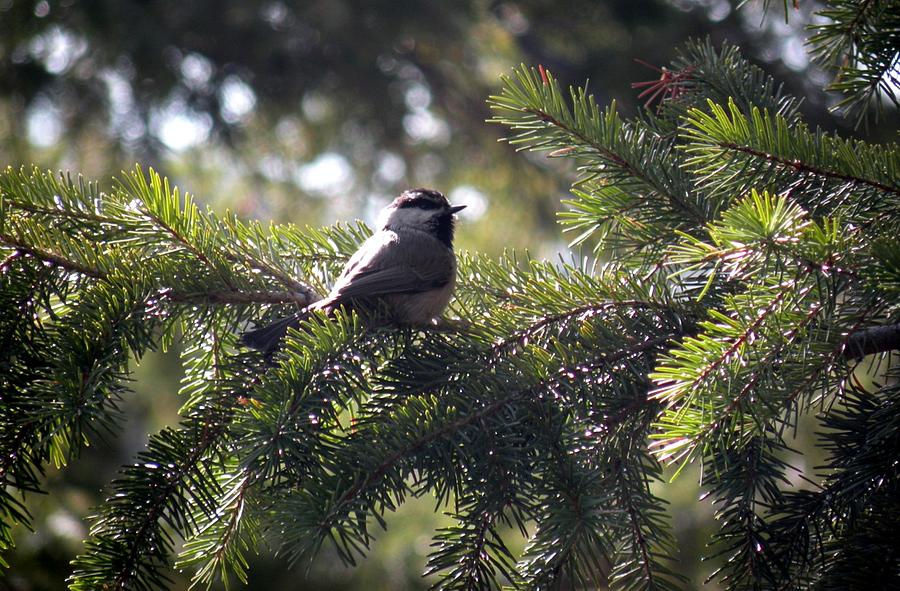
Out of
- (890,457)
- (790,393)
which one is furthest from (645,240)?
(890,457)

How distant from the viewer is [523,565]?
200cm

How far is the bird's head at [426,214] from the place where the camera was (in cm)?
436

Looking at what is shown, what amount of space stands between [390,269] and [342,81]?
4.44 meters

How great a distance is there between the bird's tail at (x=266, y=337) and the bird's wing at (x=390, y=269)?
1.24 feet

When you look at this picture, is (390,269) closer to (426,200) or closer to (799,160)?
(426,200)

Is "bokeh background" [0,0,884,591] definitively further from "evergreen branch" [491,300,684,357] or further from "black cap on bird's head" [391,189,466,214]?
"evergreen branch" [491,300,684,357]

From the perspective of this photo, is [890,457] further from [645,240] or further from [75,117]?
[75,117]

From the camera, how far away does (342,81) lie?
24.0 feet

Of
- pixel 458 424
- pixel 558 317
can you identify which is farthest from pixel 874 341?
pixel 458 424

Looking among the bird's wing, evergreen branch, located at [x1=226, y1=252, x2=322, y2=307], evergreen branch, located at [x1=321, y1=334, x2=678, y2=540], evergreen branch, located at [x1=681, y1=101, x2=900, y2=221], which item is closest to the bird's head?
the bird's wing

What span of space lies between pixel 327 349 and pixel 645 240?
3.73 feet

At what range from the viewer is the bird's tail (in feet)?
7.68

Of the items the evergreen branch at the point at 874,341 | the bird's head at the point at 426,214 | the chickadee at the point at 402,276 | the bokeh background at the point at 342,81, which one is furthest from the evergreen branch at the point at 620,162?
the bokeh background at the point at 342,81

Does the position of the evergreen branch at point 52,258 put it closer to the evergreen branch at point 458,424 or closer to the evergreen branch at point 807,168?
the evergreen branch at point 458,424
